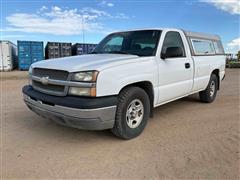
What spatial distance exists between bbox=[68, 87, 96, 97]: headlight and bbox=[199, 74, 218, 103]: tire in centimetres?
419

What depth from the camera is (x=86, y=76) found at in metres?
3.18

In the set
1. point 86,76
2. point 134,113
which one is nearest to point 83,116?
point 86,76

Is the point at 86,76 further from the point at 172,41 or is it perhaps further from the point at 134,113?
the point at 172,41

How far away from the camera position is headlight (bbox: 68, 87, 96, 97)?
3131 mm

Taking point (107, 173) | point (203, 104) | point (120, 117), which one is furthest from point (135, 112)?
point (203, 104)

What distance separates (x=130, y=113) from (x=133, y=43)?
1.63 metres

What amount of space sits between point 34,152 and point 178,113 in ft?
11.1

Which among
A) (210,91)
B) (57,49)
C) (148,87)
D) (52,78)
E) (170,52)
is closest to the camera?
(52,78)

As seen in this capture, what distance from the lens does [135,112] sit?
3.87 meters

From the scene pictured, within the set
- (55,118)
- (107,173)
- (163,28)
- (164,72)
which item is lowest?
(107,173)

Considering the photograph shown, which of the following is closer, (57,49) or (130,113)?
(130,113)

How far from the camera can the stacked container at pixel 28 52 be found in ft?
61.9

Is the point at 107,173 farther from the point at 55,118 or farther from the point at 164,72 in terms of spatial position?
the point at 164,72

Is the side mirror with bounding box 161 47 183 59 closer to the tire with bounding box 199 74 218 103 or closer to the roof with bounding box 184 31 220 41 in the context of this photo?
the roof with bounding box 184 31 220 41
